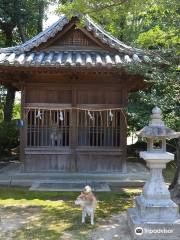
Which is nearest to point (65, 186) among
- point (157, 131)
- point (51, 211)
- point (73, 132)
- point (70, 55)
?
point (73, 132)

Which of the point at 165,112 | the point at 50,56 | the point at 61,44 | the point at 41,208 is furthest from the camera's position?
the point at 61,44

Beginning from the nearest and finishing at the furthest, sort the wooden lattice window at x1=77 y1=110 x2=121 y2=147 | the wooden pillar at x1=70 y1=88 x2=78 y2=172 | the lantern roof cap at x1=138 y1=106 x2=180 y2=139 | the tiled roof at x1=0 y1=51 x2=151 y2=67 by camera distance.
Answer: the lantern roof cap at x1=138 y1=106 x2=180 y2=139
the tiled roof at x1=0 y1=51 x2=151 y2=67
the wooden pillar at x1=70 y1=88 x2=78 y2=172
the wooden lattice window at x1=77 y1=110 x2=121 y2=147

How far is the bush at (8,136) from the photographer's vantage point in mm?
18039

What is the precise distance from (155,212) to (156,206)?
0.11m

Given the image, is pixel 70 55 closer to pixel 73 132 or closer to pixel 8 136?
pixel 73 132

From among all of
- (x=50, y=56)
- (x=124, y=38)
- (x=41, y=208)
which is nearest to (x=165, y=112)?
(x=41, y=208)

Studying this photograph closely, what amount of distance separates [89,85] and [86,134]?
1621 mm

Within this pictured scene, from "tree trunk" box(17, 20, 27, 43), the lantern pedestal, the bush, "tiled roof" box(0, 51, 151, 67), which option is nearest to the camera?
the lantern pedestal

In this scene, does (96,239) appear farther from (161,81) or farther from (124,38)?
(124,38)

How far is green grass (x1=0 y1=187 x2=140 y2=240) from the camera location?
7233mm

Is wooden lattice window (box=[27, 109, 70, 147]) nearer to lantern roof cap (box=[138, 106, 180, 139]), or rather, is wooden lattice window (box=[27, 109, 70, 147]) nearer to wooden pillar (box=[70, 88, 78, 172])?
wooden pillar (box=[70, 88, 78, 172])

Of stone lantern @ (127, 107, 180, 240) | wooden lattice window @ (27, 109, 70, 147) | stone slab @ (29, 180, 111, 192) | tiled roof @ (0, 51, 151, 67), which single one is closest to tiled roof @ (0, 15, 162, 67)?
tiled roof @ (0, 51, 151, 67)

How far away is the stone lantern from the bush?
11630 mm

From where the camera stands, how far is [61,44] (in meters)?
13.6
